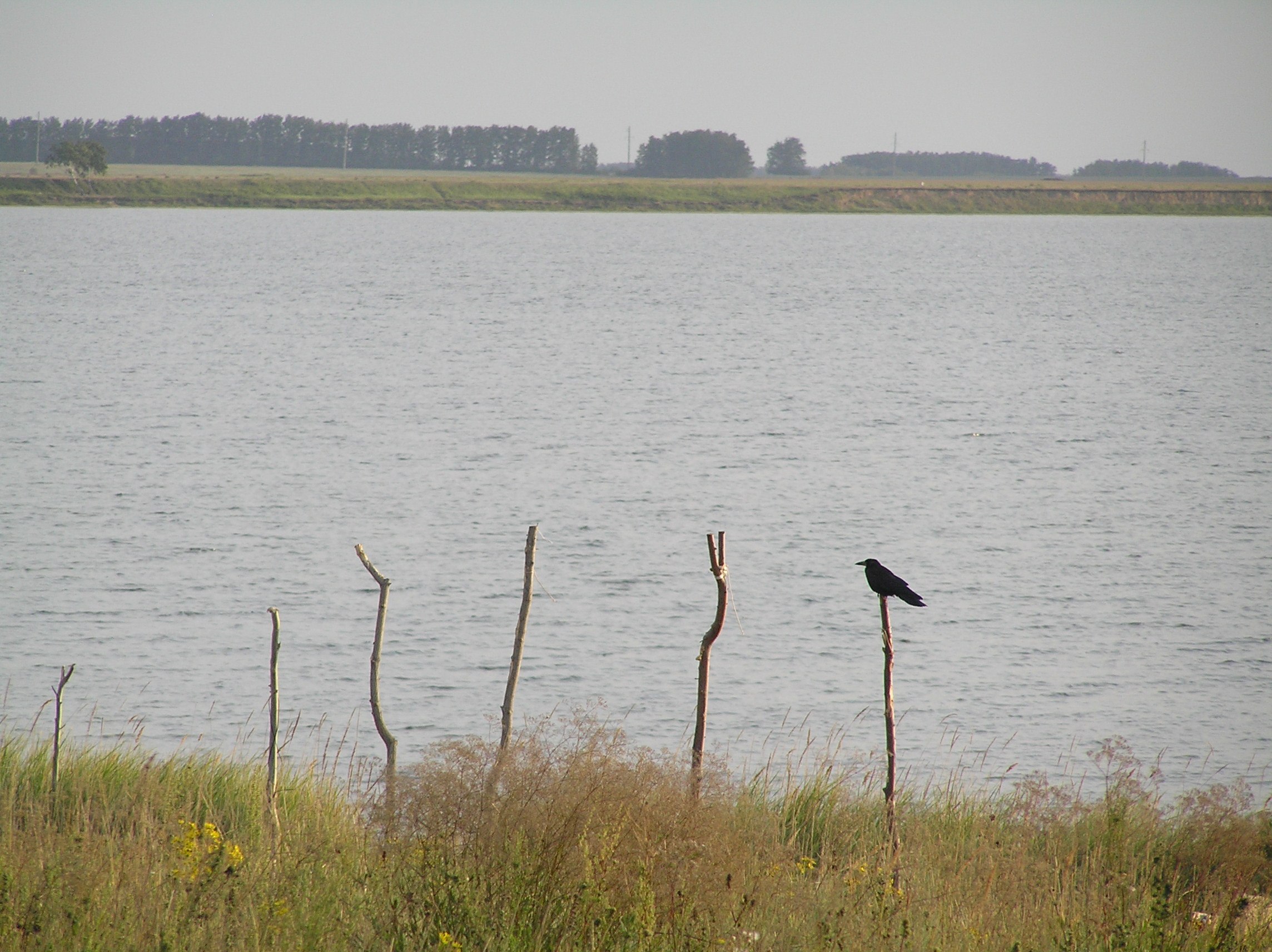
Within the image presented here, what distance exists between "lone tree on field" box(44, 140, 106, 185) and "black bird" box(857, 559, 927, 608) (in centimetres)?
20127

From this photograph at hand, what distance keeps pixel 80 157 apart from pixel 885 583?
203 m

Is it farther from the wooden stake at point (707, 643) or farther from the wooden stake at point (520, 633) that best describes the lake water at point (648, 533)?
the wooden stake at point (707, 643)

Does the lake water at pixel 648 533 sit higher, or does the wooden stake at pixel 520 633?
the wooden stake at pixel 520 633

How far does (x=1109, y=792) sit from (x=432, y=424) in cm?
3268

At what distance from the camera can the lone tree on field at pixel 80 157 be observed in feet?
607

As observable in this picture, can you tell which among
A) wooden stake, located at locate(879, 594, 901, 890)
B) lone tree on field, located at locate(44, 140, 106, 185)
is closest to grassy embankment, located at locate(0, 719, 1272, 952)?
wooden stake, located at locate(879, 594, 901, 890)

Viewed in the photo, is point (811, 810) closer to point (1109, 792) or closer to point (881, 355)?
point (1109, 792)

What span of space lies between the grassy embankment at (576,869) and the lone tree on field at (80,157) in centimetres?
19815

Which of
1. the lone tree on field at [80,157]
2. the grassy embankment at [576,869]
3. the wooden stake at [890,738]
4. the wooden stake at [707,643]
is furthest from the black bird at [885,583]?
the lone tree on field at [80,157]

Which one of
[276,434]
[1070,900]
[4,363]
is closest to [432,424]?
[276,434]

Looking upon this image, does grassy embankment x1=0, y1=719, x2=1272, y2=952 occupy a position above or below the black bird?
below

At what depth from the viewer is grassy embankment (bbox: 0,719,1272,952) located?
19.3 ft

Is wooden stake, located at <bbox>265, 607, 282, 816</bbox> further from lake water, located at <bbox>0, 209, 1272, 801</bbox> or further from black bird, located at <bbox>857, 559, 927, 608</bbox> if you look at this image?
lake water, located at <bbox>0, 209, 1272, 801</bbox>

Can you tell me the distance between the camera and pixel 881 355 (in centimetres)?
6844
